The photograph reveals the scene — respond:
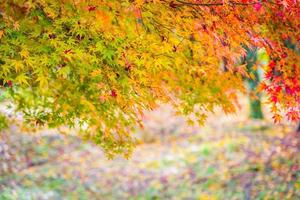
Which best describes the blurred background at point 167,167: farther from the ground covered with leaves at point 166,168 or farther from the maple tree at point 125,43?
the maple tree at point 125,43

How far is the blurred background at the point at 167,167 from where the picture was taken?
8.16 m

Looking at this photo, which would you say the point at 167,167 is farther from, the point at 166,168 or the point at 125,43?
the point at 125,43

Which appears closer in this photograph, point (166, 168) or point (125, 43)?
point (125, 43)

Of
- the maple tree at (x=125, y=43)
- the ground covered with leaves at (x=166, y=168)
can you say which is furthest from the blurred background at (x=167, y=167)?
the maple tree at (x=125, y=43)

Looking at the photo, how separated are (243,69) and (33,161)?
7.22 meters

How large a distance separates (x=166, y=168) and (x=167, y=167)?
7 centimetres

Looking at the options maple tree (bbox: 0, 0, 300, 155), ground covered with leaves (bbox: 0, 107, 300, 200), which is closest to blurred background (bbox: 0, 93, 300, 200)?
ground covered with leaves (bbox: 0, 107, 300, 200)

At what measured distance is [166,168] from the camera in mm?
10781

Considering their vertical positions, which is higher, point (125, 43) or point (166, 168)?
point (166, 168)

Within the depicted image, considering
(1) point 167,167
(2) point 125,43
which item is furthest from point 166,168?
(2) point 125,43

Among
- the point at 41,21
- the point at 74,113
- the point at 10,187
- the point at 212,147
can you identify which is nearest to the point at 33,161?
the point at 10,187

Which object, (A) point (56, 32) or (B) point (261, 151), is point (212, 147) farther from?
(A) point (56, 32)

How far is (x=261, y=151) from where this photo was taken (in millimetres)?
9828

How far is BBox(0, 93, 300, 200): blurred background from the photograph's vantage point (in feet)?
26.8
